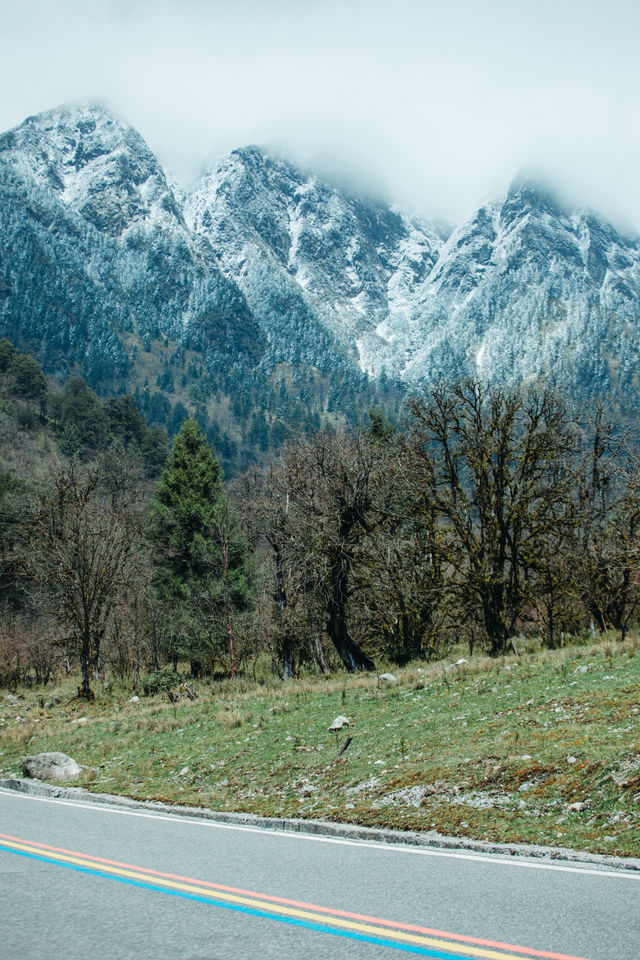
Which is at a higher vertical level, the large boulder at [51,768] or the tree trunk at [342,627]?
the tree trunk at [342,627]

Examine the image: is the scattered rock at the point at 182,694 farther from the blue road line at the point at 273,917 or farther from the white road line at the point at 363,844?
the blue road line at the point at 273,917

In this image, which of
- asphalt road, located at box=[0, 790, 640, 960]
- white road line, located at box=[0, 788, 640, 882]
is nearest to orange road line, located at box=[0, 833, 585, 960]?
asphalt road, located at box=[0, 790, 640, 960]

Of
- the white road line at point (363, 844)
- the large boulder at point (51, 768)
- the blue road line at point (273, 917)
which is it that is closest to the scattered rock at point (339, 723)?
the white road line at point (363, 844)

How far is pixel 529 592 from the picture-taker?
25031mm

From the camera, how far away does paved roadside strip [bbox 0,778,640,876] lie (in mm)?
6926

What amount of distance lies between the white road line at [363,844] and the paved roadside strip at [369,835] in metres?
0.05

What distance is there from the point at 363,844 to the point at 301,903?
2648 mm

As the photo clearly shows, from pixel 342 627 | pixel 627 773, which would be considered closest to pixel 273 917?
pixel 627 773

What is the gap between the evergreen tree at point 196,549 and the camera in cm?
3800

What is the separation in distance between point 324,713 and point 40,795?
6.85 meters

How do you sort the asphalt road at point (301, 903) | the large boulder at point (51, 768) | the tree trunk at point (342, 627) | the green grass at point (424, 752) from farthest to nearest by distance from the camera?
the tree trunk at point (342, 627) → the large boulder at point (51, 768) → the green grass at point (424, 752) → the asphalt road at point (301, 903)

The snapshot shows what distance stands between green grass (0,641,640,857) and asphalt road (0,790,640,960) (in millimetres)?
1196

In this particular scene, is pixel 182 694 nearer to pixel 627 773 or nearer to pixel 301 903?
pixel 627 773

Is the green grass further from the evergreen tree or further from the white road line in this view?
the evergreen tree
